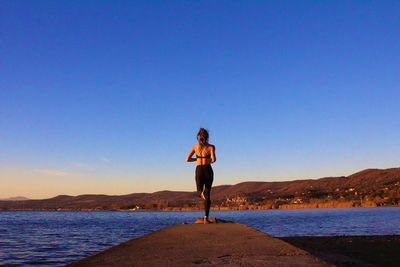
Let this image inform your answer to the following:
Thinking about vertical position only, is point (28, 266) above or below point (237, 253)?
below

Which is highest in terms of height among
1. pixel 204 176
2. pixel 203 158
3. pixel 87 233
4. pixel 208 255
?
pixel 203 158

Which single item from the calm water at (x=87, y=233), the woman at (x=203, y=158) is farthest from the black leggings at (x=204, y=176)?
the calm water at (x=87, y=233)

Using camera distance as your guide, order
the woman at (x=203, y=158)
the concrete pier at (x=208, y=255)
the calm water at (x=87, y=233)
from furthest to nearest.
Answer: the calm water at (x=87, y=233), the woman at (x=203, y=158), the concrete pier at (x=208, y=255)

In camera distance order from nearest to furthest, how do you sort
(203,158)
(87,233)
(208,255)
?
1. (208,255)
2. (203,158)
3. (87,233)

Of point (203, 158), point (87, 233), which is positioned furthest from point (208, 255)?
point (87, 233)

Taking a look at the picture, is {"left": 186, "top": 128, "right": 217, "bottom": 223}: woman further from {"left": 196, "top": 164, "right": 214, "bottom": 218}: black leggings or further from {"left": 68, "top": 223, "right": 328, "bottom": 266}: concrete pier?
{"left": 68, "top": 223, "right": 328, "bottom": 266}: concrete pier

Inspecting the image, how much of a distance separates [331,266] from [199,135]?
831 cm

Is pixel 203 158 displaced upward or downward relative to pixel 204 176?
upward

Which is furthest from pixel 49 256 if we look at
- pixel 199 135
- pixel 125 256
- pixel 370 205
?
pixel 370 205

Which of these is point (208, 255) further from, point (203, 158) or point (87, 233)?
point (87, 233)

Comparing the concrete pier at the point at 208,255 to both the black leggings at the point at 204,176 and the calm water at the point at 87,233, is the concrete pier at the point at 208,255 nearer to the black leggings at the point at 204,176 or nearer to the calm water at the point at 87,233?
the black leggings at the point at 204,176

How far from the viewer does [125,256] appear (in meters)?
5.75

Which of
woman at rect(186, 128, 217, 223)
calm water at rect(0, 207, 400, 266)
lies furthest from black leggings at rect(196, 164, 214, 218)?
calm water at rect(0, 207, 400, 266)

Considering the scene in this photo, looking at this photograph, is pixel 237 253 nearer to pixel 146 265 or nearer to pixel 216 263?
pixel 216 263
